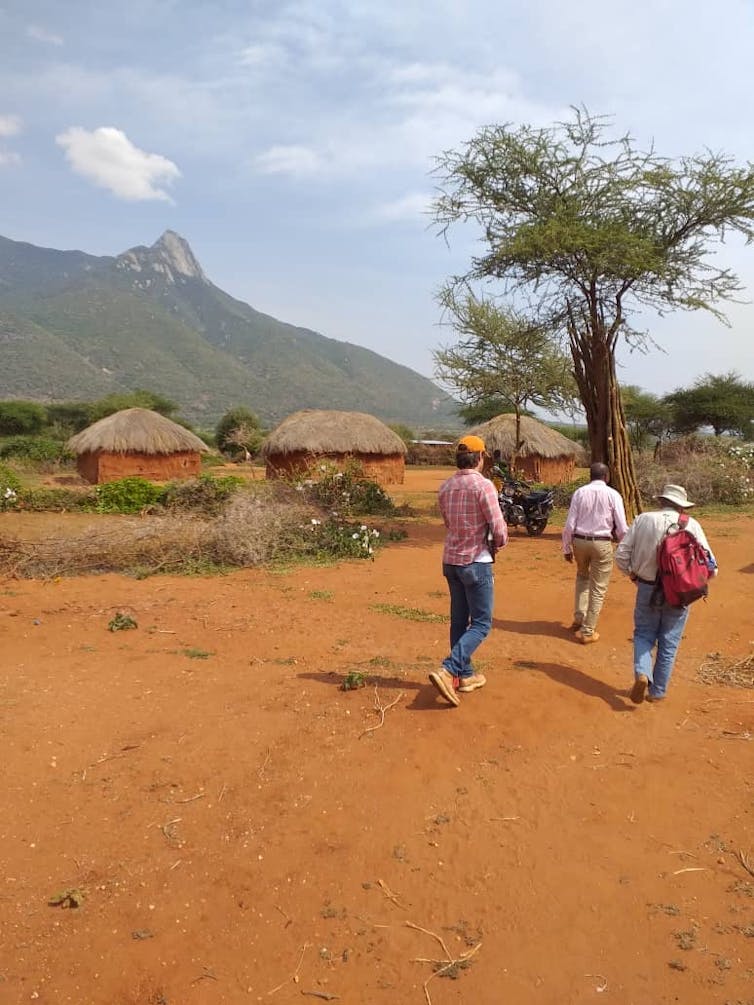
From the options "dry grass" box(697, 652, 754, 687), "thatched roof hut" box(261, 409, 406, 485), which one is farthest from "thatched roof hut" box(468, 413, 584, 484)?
"dry grass" box(697, 652, 754, 687)

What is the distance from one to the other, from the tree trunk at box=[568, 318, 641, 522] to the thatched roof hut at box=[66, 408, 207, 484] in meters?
15.1

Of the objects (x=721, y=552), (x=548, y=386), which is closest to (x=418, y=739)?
(x=721, y=552)

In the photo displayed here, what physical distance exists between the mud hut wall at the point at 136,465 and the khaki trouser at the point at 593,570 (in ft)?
59.3

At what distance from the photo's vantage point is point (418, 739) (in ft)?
12.6

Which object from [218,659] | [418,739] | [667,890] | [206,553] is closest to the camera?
[667,890]

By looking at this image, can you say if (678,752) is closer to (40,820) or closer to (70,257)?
(40,820)

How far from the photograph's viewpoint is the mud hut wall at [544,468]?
81.3ft

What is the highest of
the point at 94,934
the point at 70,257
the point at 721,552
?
the point at 70,257

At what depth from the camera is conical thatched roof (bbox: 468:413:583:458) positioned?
2436cm

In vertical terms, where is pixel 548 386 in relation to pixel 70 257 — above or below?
below

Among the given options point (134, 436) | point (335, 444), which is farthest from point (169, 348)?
point (335, 444)

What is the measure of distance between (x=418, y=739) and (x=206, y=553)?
238 inches

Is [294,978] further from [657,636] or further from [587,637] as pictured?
[587,637]

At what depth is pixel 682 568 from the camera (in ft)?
14.0
